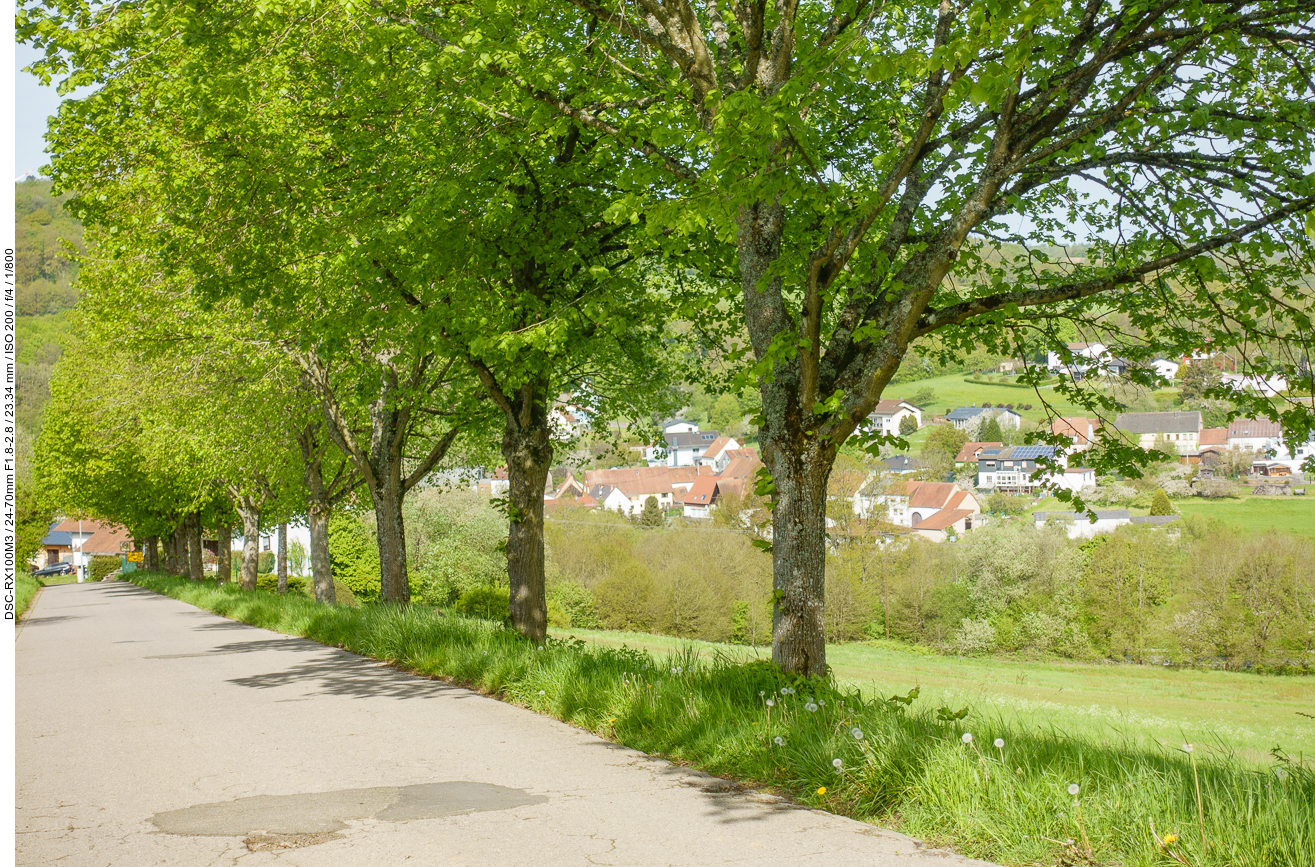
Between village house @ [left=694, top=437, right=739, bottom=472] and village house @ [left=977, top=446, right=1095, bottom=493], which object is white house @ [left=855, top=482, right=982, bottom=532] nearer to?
village house @ [left=977, top=446, right=1095, bottom=493]

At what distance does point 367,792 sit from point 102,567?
89.3 metres

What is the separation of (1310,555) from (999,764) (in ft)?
176

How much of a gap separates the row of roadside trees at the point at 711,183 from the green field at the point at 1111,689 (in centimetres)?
1023

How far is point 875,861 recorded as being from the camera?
4.46 meters

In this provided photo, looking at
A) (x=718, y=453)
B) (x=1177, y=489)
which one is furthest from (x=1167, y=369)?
(x=718, y=453)

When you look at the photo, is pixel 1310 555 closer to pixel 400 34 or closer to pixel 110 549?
pixel 400 34

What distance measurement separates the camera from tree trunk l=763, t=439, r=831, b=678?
759 centimetres

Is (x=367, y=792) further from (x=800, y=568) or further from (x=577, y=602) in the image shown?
(x=577, y=602)

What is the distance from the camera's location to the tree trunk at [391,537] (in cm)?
1691

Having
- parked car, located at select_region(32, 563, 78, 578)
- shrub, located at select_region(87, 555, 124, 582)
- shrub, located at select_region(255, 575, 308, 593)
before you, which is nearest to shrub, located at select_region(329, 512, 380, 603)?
shrub, located at select_region(255, 575, 308, 593)

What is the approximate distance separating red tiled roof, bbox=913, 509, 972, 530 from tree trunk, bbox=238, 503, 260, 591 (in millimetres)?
67974

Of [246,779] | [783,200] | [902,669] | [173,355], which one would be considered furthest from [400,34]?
[902,669]

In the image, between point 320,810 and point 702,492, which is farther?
point 702,492

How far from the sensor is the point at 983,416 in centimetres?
10981
